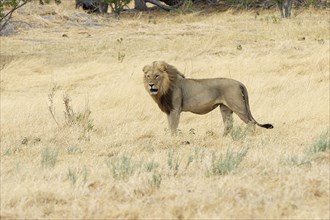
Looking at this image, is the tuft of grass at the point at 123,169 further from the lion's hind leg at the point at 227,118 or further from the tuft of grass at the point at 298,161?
the lion's hind leg at the point at 227,118

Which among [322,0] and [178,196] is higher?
[178,196]

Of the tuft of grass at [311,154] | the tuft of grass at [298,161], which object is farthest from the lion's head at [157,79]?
the tuft of grass at [298,161]

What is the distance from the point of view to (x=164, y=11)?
33250mm

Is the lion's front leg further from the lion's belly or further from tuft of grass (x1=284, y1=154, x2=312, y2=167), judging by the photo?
tuft of grass (x1=284, y1=154, x2=312, y2=167)

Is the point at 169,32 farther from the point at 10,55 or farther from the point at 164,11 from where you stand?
the point at 164,11

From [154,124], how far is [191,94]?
186cm

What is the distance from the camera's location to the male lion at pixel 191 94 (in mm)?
9742

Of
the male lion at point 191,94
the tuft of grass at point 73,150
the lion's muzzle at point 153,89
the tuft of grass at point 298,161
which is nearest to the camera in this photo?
the tuft of grass at point 298,161

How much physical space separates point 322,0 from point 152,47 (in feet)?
41.8

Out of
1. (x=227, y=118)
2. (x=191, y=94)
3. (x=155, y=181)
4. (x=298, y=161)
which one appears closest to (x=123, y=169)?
(x=155, y=181)

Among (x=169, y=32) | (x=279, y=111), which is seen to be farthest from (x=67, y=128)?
(x=169, y=32)

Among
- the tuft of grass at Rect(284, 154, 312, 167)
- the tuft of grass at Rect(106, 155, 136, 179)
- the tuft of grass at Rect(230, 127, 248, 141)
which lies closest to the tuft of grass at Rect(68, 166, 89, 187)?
the tuft of grass at Rect(106, 155, 136, 179)

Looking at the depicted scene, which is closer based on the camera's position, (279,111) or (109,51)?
(279,111)

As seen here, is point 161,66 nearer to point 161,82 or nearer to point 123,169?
point 161,82
